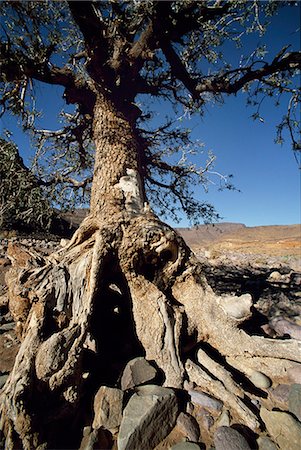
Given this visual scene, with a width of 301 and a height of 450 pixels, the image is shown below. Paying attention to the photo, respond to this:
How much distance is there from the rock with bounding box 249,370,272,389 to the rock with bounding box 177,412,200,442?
3.14 feet

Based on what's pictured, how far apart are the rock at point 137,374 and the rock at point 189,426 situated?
1.63 ft

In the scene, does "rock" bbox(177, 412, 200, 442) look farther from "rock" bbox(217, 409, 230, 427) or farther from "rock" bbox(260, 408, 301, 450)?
"rock" bbox(260, 408, 301, 450)

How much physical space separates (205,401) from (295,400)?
0.90 meters

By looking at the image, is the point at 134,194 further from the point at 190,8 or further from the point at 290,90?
the point at 290,90

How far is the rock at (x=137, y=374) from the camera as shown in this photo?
2.60 m

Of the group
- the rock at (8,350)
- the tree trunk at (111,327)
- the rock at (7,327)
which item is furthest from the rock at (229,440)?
the rock at (7,327)

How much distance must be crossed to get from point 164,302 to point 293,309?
3.45 m

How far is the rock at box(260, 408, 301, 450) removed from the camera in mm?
2000


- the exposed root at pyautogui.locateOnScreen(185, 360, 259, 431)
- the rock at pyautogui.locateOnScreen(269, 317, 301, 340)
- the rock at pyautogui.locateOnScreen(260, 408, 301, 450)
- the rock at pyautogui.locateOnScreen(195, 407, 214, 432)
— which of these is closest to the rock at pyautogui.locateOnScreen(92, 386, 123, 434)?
the rock at pyautogui.locateOnScreen(195, 407, 214, 432)

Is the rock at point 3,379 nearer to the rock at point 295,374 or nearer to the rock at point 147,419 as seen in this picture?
the rock at point 147,419

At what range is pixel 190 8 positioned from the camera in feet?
15.5

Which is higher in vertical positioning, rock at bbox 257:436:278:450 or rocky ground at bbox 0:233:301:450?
rocky ground at bbox 0:233:301:450

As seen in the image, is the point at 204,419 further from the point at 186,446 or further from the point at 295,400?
the point at 295,400

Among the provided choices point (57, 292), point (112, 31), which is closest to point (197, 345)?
point (57, 292)
